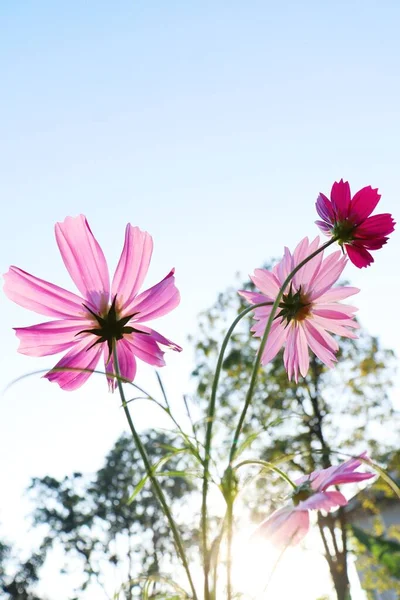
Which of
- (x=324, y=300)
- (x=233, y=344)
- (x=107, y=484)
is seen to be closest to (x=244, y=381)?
(x=233, y=344)

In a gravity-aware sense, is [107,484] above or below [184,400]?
above

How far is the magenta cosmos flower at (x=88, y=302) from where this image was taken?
54 centimetres

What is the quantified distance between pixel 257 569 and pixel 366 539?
9cm

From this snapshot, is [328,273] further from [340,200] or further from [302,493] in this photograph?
[302,493]

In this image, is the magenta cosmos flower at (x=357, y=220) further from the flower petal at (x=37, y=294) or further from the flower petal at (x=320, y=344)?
the flower petal at (x=37, y=294)

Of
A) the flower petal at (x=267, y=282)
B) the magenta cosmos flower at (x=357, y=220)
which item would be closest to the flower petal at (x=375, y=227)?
the magenta cosmos flower at (x=357, y=220)

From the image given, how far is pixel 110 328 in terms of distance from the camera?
561 mm

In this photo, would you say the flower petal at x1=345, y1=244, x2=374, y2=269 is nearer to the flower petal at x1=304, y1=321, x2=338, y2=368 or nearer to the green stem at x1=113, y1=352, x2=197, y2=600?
the flower petal at x1=304, y1=321, x2=338, y2=368

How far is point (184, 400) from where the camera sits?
19.1 inches

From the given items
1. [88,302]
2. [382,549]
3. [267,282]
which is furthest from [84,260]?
[382,549]

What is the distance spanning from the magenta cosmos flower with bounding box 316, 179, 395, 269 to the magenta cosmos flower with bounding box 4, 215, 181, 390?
170 mm

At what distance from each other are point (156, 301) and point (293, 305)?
0.51 ft

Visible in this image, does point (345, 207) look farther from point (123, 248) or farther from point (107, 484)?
point (107, 484)

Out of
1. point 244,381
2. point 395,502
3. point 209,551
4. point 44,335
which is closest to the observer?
point 209,551
